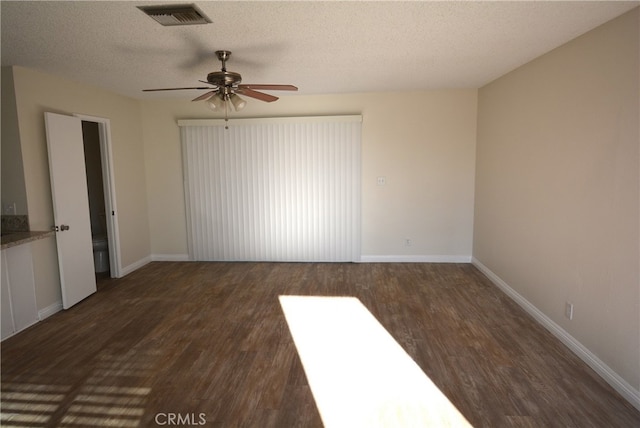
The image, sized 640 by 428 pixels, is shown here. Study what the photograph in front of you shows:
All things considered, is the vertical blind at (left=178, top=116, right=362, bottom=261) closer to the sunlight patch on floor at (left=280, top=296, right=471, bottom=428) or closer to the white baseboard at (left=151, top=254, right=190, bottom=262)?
the white baseboard at (left=151, top=254, right=190, bottom=262)

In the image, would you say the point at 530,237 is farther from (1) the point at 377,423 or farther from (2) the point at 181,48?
(2) the point at 181,48

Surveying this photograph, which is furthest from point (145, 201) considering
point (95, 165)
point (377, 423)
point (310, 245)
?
point (377, 423)

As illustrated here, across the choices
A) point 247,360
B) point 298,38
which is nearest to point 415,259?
point 247,360

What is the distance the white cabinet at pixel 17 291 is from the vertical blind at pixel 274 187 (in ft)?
7.54

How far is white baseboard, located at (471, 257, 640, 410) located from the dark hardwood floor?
0.17ft

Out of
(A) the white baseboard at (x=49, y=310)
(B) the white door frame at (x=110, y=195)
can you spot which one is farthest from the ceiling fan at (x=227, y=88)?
(A) the white baseboard at (x=49, y=310)

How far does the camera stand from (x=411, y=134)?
16.6 ft

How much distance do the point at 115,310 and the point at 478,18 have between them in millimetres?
4305

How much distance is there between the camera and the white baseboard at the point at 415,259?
5.25 m

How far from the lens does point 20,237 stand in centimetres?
314

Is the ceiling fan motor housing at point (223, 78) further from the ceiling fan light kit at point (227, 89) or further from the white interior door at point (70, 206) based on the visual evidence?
the white interior door at point (70, 206)

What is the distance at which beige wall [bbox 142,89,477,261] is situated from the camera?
502cm

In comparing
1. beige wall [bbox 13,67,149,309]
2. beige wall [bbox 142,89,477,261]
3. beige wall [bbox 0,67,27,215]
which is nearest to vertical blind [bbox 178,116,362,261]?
beige wall [bbox 142,89,477,261]

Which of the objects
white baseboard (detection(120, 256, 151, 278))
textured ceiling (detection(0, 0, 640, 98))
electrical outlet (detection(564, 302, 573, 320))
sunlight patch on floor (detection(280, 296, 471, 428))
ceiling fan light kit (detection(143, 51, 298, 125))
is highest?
textured ceiling (detection(0, 0, 640, 98))
